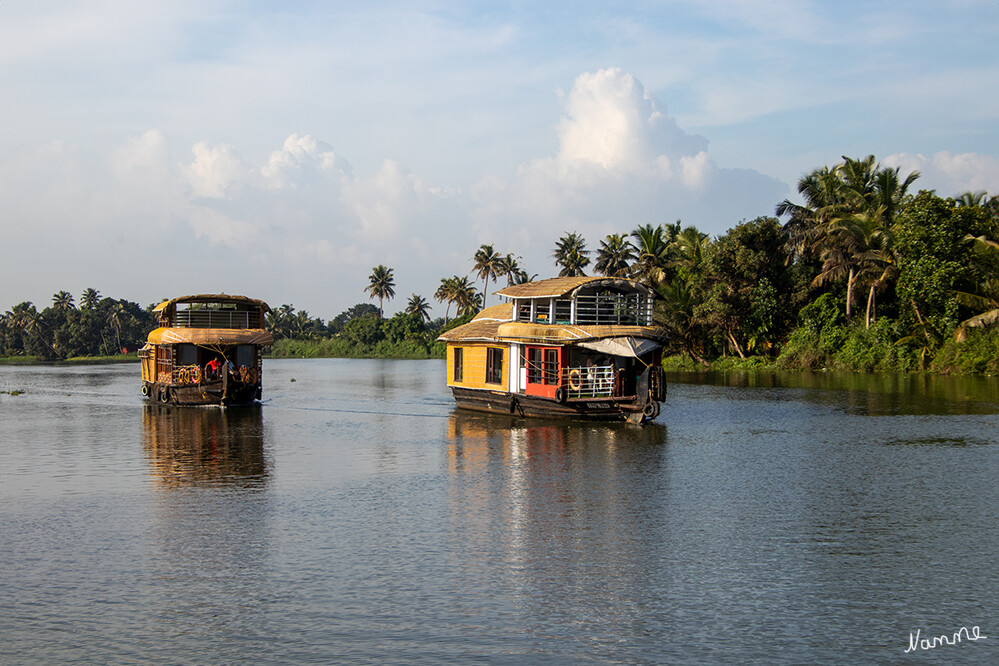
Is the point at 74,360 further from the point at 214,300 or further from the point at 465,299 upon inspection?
the point at 214,300

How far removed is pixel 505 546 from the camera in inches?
650

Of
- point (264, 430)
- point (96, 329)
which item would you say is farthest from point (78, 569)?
point (96, 329)

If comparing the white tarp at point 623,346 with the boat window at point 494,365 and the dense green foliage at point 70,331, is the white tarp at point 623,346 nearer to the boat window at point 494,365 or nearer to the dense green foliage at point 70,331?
the boat window at point 494,365

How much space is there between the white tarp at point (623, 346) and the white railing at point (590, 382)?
1062 millimetres

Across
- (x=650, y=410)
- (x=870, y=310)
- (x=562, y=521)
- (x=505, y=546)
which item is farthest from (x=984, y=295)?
(x=505, y=546)

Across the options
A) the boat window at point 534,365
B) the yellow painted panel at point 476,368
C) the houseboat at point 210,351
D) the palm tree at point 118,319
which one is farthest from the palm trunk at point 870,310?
the palm tree at point 118,319

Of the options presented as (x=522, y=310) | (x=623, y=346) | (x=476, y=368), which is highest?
(x=522, y=310)

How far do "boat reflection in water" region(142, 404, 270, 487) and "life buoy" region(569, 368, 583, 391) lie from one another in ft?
38.0

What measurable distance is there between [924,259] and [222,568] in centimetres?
5371

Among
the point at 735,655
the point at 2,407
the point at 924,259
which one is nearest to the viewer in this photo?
the point at 735,655

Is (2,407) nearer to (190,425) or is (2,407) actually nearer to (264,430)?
(190,425)

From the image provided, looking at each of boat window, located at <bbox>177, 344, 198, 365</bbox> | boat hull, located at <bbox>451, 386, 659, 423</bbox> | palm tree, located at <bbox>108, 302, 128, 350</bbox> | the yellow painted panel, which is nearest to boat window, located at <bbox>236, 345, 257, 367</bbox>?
boat window, located at <bbox>177, 344, 198, 365</bbox>

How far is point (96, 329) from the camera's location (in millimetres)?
132250

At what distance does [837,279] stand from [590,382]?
1594 inches
